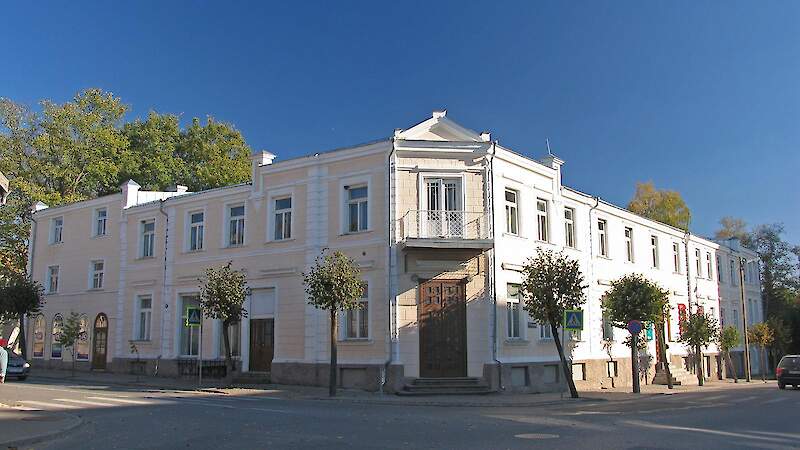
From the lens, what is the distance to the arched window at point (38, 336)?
37.3 m

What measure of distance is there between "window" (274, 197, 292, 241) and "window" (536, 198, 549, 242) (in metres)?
9.89

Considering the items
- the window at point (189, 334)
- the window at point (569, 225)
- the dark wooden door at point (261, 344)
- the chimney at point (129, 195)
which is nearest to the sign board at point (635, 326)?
the window at point (569, 225)

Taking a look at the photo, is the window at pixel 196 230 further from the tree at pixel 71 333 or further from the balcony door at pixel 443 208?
the balcony door at pixel 443 208

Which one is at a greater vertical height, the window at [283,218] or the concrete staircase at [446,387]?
the window at [283,218]

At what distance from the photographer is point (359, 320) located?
25.2 meters

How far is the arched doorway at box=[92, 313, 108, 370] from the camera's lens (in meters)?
33.9

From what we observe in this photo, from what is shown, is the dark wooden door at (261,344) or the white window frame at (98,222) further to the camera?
the white window frame at (98,222)

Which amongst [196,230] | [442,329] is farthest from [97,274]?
[442,329]

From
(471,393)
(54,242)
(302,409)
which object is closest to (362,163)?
(471,393)

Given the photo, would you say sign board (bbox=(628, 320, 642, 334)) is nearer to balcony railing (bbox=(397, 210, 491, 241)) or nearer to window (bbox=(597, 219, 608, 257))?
balcony railing (bbox=(397, 210, 491, 241))

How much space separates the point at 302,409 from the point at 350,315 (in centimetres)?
795

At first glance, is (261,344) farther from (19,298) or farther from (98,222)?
(19,298)

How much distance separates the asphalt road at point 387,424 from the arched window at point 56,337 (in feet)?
49.6

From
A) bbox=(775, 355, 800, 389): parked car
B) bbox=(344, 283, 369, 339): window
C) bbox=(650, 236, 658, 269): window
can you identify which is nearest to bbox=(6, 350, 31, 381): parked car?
bbox=(344, 283, 369, 339): window
